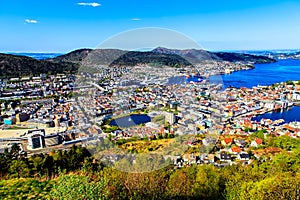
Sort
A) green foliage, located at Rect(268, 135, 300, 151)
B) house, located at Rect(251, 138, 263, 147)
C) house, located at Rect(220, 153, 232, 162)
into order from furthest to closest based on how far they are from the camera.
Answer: house, located at Rect(251, 138, 263, 147), green foliage, located at Rect(268, 135, 300, 151), house, located at Rect(220, 153, 232, 162)

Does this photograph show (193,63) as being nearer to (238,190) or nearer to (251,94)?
(238,190)

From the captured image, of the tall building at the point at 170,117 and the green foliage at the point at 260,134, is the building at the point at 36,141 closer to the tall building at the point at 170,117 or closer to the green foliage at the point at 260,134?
the tall building at the point at 170,117

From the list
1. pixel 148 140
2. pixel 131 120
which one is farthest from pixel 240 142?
pixel 131 120

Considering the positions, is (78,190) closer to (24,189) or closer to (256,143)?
(24,189)

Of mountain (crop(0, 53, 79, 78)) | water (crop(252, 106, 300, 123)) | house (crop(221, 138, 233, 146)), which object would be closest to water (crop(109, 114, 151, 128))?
house (crop(221, 138, 233, 146))

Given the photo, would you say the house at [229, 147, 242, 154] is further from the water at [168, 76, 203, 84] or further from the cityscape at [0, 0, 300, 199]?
the water at [168, 76, 203, 84]

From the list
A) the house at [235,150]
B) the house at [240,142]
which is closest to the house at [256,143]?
the house at [240,142]
